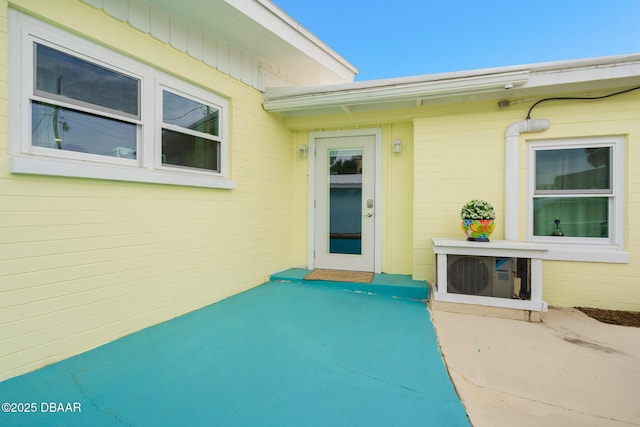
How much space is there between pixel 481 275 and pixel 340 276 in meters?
1.85

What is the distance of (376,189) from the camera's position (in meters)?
4.59

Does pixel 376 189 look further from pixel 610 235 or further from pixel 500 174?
pixel 610 235

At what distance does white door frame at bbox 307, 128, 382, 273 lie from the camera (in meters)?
4.58

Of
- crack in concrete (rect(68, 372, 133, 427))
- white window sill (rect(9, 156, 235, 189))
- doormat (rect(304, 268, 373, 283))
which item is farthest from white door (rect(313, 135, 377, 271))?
crack in concrete (rect(68, 372, 133, 427))

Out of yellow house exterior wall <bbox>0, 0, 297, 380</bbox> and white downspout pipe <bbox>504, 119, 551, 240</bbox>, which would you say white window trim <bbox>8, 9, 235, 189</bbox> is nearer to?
yellow house exterior wall <bbox>0, 0, 297, 380</bbox>

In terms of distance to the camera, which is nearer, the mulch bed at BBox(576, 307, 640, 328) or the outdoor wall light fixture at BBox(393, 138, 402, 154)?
the mulch bed at BBox(576, 307, 640, 328)

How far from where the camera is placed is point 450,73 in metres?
3.49

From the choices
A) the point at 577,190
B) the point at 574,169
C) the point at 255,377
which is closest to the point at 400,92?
the point at 574,169

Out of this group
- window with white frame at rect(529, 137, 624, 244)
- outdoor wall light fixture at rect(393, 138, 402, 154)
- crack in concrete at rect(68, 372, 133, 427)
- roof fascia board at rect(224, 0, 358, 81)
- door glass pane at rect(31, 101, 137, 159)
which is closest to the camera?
crack in concrete at rect(68, 372, 133, 427)

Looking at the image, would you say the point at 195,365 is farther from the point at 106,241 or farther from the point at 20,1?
the point at 20,1

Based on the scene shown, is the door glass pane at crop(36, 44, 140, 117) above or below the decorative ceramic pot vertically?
above

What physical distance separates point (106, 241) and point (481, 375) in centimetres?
305

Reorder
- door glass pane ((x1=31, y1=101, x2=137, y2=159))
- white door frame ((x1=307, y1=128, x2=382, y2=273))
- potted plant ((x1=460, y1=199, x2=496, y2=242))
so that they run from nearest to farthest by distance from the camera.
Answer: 1. door glass pane ((x1=31, y1=101, x2=137, y2=159))
2. potted plant ((x1=460, y1=199, x2=496, y2=242))
3. white door frame ((x1=307, y1=128, x2=382, y2=273))

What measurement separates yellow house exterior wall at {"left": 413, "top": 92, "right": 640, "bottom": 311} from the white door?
29.5 inches
